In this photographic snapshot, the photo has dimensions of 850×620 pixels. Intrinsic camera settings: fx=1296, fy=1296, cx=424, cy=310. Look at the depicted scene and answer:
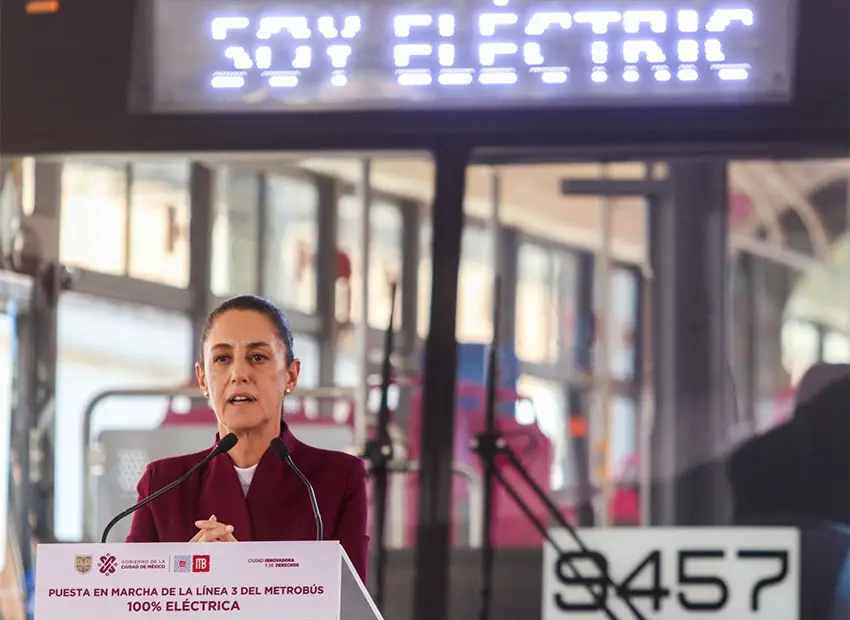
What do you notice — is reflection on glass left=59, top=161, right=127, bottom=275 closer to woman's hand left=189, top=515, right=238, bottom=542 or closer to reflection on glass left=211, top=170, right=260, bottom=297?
reflection on glass left=211, top=170, right=260, bottom=297

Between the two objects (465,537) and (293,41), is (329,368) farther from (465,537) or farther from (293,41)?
(293,41)

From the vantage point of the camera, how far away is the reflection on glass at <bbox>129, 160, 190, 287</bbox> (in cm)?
218

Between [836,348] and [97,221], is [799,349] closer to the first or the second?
[836,348]

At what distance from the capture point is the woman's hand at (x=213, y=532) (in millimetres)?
1662

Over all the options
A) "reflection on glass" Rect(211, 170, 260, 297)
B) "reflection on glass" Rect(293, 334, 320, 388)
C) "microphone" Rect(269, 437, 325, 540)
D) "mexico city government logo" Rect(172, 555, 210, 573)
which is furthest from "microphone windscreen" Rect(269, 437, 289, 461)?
"reflection on glass" Rect(211, 170, 260, 297)

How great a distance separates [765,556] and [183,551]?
3.40 ft

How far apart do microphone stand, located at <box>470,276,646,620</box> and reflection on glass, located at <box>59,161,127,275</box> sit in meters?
0.65

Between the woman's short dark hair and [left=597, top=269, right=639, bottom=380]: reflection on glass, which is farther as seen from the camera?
[left=597, top=269, right=639, bottom=380]: reflection on glass

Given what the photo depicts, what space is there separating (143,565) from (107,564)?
4 cm

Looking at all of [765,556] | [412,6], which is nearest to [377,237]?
[412,6]

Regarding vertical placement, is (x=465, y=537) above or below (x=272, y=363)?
below

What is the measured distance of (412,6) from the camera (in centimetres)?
215

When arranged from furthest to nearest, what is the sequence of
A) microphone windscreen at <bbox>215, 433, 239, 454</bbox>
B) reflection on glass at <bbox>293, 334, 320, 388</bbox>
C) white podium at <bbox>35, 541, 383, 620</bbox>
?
reflection on glass at <bbox>293, 334, 320, 388</bbox> → microphone windscreen at <bbox>215, 433, 239, 454</bbox> → white podium at <bbox>35, 541, 383, 620</bbox>

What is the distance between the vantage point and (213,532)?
167 centimetres
